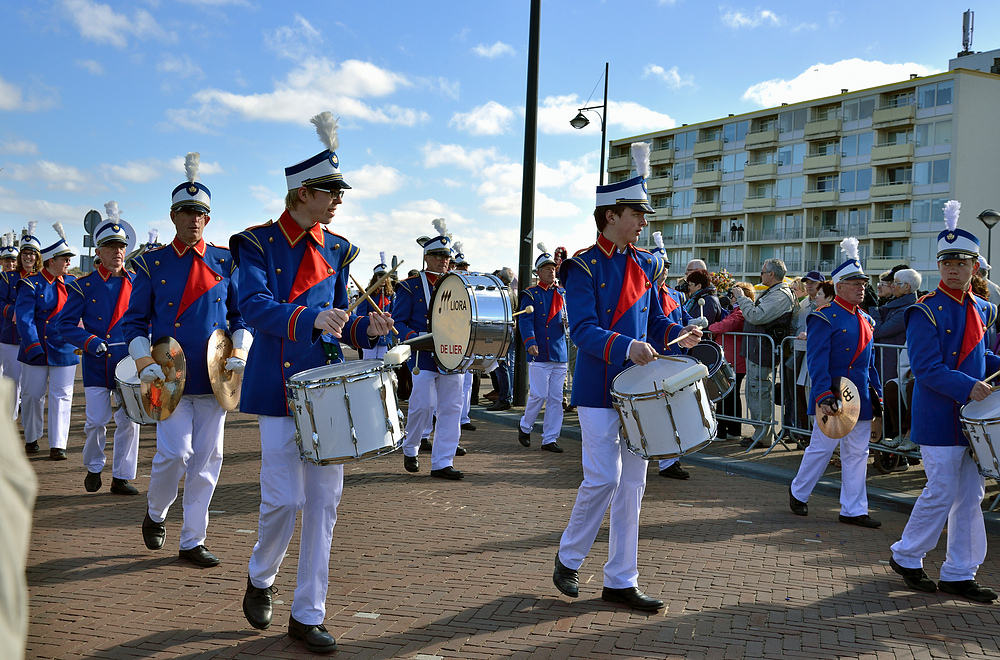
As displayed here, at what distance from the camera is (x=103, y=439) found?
26.1 ft

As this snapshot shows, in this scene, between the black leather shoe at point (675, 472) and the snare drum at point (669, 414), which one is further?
the black leather shoe at point (675, 472)

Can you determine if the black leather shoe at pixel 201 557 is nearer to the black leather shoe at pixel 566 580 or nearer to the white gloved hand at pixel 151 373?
the white gloved hand at pixel 151 373

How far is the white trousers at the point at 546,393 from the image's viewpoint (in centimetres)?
1086

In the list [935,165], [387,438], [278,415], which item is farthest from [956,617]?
[935,165]

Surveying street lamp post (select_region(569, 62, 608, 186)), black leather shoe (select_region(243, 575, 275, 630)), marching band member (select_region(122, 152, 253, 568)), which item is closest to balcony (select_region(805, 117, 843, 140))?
street lamp post (select_region(569, 62, 608, 186))

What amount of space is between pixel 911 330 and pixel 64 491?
709 cm

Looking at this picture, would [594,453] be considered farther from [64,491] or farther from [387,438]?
[64,491]

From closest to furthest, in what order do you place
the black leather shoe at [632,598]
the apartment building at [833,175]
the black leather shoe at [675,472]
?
the black leather shoe at [632,598], the black leather shoe at [675,472], the apartment building at [833,175]

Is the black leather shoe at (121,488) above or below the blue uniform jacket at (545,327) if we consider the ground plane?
below

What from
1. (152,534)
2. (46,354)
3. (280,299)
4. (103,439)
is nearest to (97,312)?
(103,439)

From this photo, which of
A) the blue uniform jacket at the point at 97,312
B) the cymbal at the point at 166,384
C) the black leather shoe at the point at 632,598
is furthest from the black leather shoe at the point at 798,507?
the blue uniform jacket at the point at 97,312

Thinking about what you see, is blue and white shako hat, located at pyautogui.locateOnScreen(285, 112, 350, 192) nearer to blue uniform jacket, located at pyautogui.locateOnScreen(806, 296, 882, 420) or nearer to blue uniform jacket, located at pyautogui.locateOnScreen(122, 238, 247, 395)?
blue uniform jacket, located at pyautogui.locateOnScreen(122, 238, 247, 395)

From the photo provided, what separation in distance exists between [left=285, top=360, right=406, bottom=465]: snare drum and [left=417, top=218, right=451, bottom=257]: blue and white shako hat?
498 centimetres

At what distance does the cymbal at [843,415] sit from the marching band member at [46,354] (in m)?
7.76
